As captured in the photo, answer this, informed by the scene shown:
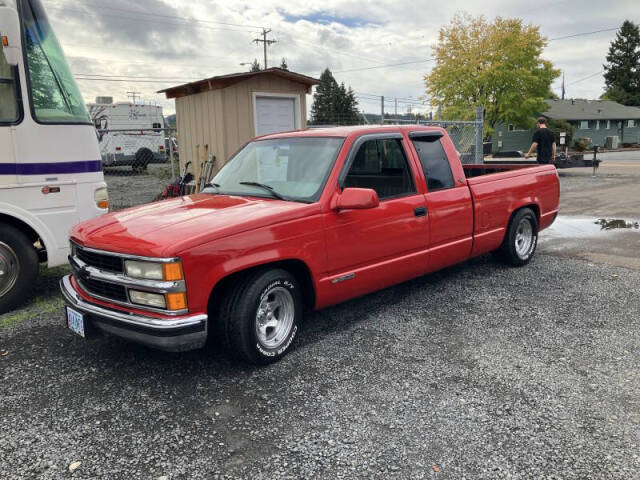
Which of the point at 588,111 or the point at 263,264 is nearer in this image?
the point at 263,264

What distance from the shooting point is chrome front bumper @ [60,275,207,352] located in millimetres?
3223

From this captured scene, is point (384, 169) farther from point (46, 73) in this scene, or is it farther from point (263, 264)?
point (46, 73)

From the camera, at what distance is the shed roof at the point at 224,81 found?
961 cm

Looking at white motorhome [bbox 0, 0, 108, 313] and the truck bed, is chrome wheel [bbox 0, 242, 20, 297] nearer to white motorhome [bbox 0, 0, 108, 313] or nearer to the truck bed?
white motorhome [bbox 0, 0, 108, 313]

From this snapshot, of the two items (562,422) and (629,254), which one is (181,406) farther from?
(629,254)

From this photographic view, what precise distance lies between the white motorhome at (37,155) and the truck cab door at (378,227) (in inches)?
118

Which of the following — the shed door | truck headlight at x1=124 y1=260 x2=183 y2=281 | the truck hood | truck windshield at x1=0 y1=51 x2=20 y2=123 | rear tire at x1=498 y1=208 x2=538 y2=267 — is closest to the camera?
truck headlight at x1=124 y1=260 x2=183 y2=281

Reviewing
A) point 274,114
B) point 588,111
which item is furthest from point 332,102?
point 274,114

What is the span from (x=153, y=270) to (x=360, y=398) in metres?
1.59

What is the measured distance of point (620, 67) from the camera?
7356cm

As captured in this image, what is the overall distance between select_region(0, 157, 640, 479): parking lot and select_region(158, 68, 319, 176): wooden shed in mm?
5667

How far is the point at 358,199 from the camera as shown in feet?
12.9

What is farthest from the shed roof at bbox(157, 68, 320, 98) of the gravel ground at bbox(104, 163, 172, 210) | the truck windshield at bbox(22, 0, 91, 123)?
the truck windshield at bbox(22, 0, 91, 123)

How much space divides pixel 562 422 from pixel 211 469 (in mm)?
2056
